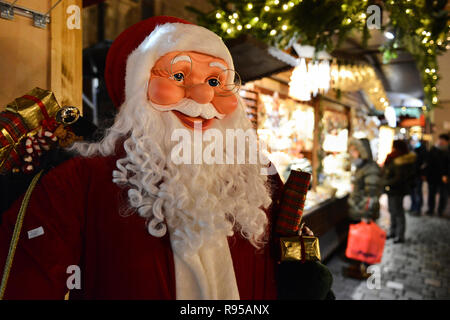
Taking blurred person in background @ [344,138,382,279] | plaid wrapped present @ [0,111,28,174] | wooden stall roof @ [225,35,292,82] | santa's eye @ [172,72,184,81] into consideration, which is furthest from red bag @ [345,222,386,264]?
plaid wrapped present @ [0,111,28,174]

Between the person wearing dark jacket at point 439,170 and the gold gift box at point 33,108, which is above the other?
the gold gift box at point 33,108

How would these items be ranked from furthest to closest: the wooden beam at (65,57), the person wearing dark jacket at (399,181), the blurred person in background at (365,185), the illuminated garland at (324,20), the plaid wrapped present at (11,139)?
the person wearing dark jacket at (399,181) → the blurred person in background at (365,185) → the illuminated garland at (324,20) → the wooden beam at (65,57) → the plaid wrapped present at (11,139)

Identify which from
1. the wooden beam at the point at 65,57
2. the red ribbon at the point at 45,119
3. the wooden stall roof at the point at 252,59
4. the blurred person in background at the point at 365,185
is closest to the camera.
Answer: the red ribbon at the point at 45,119

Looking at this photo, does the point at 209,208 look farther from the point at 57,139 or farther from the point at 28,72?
the point at 28,72

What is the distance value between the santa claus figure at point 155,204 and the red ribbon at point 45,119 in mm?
171

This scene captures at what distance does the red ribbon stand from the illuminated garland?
2.45 m

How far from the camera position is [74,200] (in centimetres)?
115

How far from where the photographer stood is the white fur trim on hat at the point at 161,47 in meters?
1.27

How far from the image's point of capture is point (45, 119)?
4.36ft

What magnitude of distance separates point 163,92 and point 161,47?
8.0 inches

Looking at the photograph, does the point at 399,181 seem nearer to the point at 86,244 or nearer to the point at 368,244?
the point at 368,244

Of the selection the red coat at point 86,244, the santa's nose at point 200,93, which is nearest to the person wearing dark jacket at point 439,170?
the santa's nose at point 200,93

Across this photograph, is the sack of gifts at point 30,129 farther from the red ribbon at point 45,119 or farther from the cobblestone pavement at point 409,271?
the cobblestone pavement at point 409,271
